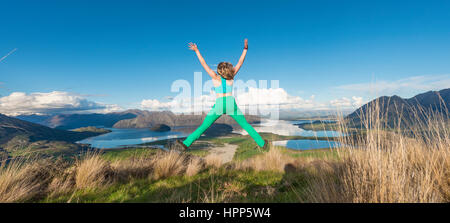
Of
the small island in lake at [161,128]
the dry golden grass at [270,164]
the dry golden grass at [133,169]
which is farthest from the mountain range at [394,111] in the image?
the small island in lake at [161,128]

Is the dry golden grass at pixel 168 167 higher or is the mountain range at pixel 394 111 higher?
the mountain range at pixel 394 111

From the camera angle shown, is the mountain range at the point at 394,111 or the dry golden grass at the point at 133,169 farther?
the dry golden grass at the point at 133,169

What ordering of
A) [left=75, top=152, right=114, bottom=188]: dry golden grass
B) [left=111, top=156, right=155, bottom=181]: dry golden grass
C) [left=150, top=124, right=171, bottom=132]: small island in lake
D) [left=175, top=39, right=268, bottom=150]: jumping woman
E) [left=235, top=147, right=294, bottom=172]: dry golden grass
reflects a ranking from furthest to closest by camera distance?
[left=150, top=124, right=171, bottom=132]: small island in lake → [left=235, top=147, right=294, bottom=172]: dry golden grass → [left=111, top=156, right=155, bottom=181]: dry golden grass → [left=75, top=152, right=114, bottom=188]: dry golden grass → [left=175, top=39, right=268, bottom=150]: jumping woman

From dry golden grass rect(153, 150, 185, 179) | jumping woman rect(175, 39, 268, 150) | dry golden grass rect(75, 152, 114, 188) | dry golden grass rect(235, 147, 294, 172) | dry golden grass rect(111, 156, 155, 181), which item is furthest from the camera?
dry golden grass rect(235, 147, 294, 172)

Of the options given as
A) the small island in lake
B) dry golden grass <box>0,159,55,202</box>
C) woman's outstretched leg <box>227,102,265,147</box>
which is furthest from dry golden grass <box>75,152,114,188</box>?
the small island in lake

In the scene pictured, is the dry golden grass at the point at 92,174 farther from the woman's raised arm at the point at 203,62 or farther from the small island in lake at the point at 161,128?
the small island in lake at the point at 161,128

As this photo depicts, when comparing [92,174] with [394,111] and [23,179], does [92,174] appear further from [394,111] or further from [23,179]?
[394,111]

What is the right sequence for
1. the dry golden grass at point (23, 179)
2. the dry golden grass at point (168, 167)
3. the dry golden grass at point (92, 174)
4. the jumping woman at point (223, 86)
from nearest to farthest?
the dry golden grass at point (23, 179) → the jumping woman at point (223, 86) → the dry golden grass at point (92, 174) → the dry golden grass at point (168, 167)

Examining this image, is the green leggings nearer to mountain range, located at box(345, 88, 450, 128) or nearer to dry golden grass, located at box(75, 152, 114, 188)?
mountain range, located at box(345, 88, 450, 128)
